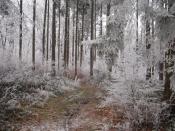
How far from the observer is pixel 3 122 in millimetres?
9523

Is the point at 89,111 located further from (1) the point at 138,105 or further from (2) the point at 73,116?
(1) the point at 138,105

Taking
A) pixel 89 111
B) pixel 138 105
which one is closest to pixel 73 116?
pixel 89 111

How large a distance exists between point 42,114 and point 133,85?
393 centimetres

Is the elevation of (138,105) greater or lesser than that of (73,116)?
greater

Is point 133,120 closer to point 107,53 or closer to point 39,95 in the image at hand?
point 39,95

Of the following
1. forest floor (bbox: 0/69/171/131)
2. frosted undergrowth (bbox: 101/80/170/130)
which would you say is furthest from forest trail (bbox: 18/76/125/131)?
frosted undergrowth (bbox: 101/80/170/130)

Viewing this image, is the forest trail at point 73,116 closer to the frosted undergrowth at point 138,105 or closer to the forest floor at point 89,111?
the forest floor at point 89,111

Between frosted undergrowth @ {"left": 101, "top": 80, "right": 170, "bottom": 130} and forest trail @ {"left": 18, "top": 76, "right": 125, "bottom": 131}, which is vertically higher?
frosted undergrowth @ {"left": 101, "top": 80, "right": 170, "bottom": 130}

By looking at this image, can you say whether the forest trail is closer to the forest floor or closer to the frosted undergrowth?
the forest floor

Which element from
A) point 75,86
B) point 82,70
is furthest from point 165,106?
point 82,70

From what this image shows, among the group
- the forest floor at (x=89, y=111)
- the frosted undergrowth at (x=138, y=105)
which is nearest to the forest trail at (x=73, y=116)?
the forest floor at (x=89, y=111)

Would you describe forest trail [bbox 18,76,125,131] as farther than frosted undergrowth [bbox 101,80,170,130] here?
Yes

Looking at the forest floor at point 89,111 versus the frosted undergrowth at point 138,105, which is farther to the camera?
the forest floor at point 89,111

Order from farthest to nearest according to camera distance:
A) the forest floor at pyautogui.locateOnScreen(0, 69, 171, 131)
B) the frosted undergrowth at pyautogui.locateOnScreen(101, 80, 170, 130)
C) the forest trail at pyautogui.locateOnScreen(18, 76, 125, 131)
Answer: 1. the forest trail at pyautogui.locateOnScreen(18, 76, 125, 131)
2. the forest floor at pyautogui.locateOnScreen(0, 69, 171, 131)
3. the frosted undergrowth at pyautogui.locateOnScreen(101, 80, 170, 130)
